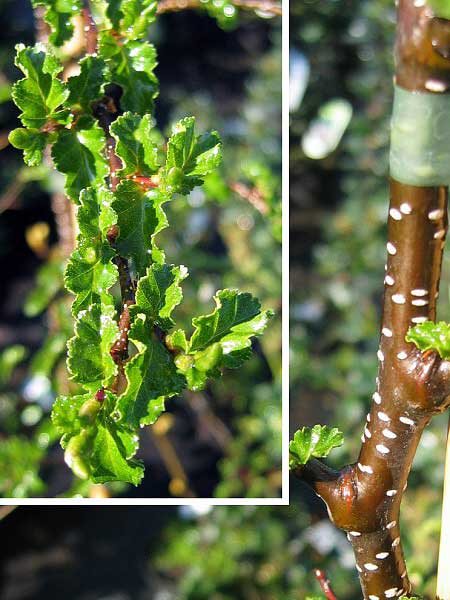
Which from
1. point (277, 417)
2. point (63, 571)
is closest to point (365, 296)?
point (277, 417)

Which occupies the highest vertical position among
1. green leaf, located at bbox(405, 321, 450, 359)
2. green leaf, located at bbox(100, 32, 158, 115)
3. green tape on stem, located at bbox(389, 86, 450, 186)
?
green tape on stem, located at bbox(389, 86, 450, 186)

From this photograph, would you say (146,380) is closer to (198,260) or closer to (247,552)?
(198,260)

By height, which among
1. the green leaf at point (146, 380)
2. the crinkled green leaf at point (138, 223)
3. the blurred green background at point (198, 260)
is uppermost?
the crinkled green leaf at point (138, 223)

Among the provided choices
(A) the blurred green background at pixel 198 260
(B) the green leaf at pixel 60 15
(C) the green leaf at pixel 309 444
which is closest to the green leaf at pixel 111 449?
(C) the green leaf at pixel 309 444

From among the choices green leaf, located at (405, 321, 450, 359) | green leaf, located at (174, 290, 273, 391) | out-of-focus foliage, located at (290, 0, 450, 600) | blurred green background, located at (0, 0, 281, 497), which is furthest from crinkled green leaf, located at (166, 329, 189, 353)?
out-of-focus foliage, located at (290, 0, 450, 600)

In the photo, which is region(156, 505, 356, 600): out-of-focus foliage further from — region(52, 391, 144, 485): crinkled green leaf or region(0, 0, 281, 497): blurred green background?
region(52, 391, 144, 485): crinkled green leaf

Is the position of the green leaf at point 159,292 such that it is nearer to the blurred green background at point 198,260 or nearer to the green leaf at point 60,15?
the green leaf at point 60,15

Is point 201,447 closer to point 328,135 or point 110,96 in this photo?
point 328,135
